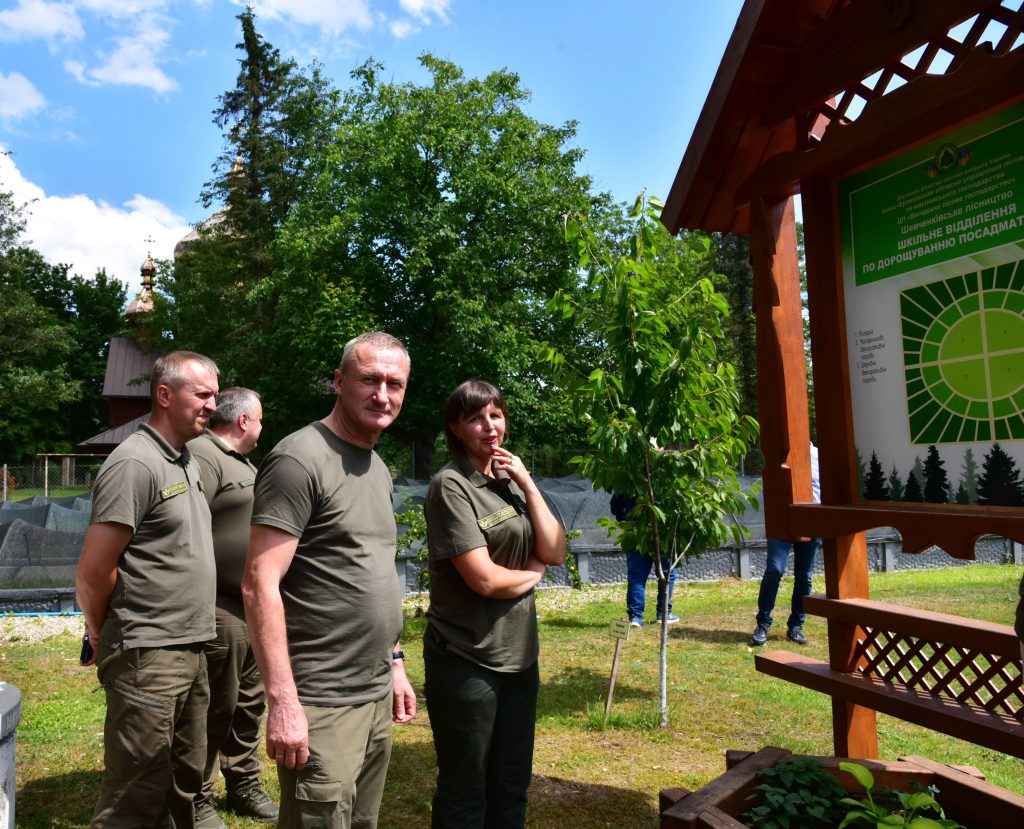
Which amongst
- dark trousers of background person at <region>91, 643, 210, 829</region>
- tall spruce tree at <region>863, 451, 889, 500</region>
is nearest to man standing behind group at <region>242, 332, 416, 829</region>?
dark trousers of background person at <region>91, 643, 210, 829</region>

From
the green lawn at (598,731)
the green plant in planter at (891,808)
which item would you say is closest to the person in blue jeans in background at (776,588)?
the green lawn at (598,731)

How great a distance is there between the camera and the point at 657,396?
515 centimetres

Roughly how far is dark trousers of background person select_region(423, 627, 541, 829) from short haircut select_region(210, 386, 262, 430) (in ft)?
6.38

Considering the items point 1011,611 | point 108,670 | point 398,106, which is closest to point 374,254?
point 398,106

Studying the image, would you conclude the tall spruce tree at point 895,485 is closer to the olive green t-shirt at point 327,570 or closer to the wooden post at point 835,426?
the wooden post at point 835,426

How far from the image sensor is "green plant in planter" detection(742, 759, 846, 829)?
2613mm

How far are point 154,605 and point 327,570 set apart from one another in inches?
45.3

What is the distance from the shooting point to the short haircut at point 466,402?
10.0 feet

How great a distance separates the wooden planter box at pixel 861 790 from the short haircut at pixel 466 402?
144 centimetres

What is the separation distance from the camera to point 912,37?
280cm

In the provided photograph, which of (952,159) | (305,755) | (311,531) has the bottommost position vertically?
(305,755)

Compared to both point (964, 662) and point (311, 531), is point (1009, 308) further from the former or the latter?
point (311, 531)

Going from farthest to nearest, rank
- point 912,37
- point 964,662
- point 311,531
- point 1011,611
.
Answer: point 1011,611, point 964,662, point 912,37, point 311,531

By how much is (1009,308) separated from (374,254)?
25.3m
